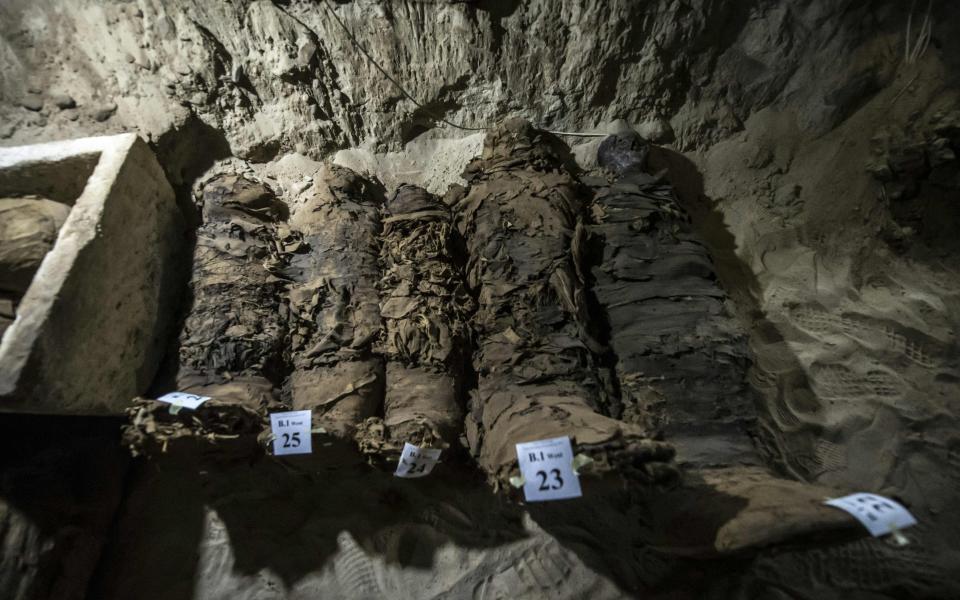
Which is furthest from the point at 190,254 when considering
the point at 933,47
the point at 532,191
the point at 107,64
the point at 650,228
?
the point at 933,47

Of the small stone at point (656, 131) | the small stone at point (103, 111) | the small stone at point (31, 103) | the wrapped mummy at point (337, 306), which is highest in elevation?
the small stone at point (31, 103)

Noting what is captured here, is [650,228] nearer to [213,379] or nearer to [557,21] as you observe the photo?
[557,21]

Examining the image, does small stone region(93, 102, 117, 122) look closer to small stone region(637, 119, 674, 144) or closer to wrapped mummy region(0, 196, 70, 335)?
wrapped mummy region(0, 196, 70, 335)

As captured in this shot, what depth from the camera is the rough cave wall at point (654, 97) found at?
1.88 m

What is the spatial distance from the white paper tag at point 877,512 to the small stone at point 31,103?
10.9ft

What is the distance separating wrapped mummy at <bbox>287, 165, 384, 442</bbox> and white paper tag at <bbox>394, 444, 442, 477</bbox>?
18cm

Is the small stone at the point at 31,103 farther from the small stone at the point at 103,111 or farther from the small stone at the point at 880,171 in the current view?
the small stone at the point at 880,171

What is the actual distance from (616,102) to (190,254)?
2100mm

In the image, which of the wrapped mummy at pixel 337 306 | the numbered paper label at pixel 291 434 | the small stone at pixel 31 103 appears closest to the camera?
the numbered paper label at pixel 291 434

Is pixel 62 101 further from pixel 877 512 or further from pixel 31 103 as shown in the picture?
pixel 877 512

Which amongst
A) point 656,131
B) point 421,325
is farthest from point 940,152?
point 421,325

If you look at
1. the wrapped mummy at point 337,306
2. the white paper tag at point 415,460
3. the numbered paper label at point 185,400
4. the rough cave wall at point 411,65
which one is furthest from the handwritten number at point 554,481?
the rough cave wall at point 411,65

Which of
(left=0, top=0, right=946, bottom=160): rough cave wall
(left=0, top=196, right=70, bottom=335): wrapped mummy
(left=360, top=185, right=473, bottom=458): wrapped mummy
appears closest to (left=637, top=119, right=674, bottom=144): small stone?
(left=0, top=0, right=946, bottom=160): rough cave wall

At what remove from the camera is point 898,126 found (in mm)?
1946
